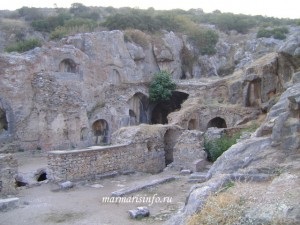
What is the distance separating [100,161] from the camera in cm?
1728

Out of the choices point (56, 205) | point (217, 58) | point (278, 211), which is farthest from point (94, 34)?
point (278, 211)

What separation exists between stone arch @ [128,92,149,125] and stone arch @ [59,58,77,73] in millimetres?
4793

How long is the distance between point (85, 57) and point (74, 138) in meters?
6.43

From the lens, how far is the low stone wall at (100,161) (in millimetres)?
16156

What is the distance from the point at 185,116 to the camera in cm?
2552

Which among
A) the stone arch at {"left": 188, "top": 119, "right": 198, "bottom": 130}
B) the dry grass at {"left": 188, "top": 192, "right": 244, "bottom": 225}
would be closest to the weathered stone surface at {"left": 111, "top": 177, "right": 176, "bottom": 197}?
the dry grass at {"left": 188, "top": 192, "right": 244, "bottom": 225}

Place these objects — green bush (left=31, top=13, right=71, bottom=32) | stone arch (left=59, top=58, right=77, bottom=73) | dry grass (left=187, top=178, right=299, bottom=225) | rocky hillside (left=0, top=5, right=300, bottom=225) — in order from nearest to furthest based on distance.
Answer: dry grass (left=187, top=178, right=299, bottom=225)
rocky hillside (left=0, top=5, right=300, bottom=225)
stone arch (left=59, top=58, right=77, bottom=73)
green bush (left=31, top=13, right=71, bottom=32)

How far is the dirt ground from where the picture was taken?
11789 millimetres

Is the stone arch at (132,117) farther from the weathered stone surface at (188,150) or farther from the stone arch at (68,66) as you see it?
the weathered stone surface at (188,150)

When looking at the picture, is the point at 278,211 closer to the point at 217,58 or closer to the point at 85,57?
the point at 85,57

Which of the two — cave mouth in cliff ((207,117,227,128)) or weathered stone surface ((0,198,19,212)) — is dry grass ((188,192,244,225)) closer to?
weathered stone surface ((0,198,19,212))

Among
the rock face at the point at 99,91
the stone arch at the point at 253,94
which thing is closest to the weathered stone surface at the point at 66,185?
the rock face at the point at 99,91

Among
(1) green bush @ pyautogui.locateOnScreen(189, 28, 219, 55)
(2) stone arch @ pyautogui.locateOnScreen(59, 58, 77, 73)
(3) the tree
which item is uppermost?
(1) green bush @ pyautogui.locateOnScreen(189, 28, 219, 55)

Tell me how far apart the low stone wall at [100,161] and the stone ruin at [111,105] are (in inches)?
1.5
